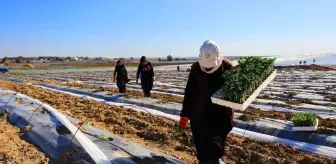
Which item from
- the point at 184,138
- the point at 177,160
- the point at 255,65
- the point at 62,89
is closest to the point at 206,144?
the point at 177,160

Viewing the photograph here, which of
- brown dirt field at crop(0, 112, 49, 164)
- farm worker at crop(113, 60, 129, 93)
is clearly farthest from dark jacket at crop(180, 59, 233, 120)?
farm worker at crop(113, 60, 129, 93)

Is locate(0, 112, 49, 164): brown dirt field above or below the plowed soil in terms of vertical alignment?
below

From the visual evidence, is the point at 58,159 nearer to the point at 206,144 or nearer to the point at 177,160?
the point at 177,160

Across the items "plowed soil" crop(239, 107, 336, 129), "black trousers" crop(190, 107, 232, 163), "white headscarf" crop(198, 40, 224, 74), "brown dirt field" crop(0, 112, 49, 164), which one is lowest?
"brown dirt field" crop(0, 112, 49, 164)

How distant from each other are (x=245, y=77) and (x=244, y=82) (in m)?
0.08

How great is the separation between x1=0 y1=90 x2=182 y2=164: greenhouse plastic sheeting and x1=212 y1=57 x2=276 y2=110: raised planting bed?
100 cm

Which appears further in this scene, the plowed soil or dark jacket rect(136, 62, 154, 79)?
dark jacket rect(136, 62, 154, 79)

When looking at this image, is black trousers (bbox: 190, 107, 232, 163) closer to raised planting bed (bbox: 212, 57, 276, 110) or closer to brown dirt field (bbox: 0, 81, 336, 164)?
raised planting bed (bbox: 212, 57, 276, 110)

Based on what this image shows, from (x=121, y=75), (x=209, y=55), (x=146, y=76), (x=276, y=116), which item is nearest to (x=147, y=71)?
(x=146, y=76)

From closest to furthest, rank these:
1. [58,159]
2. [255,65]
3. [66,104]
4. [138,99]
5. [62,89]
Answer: [255,65]
[58,159]
[66,104]
[138,99]
[62,89]

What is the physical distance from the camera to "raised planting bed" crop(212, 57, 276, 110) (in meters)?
3.15

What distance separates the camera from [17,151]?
463 cm

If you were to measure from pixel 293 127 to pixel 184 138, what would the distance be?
159 centimetres

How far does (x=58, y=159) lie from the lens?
13.4 ft
